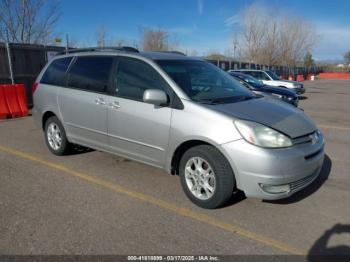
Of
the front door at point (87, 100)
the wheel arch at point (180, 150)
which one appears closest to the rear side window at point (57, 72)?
the front door at point (87, 100)

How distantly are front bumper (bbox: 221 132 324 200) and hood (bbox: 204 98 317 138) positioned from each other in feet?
0.81

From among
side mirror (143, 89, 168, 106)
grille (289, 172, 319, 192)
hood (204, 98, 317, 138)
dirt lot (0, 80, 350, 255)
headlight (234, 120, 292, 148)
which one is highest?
side mirror (143, 89, 168, 106)

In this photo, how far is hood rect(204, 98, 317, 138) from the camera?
3.34 metres

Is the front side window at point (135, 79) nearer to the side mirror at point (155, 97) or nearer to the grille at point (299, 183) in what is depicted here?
the side mirror at point (155, 97)

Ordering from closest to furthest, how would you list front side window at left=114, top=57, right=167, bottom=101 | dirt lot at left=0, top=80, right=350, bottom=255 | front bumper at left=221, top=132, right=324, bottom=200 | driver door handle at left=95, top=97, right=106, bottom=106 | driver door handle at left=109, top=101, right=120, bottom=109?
1. dirt lot at left=0, top=80, right=350, bottom=255
2. front bumper at left=221, top=132, right=324, bottom=200
3. front side window at left=114, top=57, right=167, bottom=101
4. driver door handle at left=109, top=101, right=120, bottom=109
5. driver door handle at left=95, top=97, right=106, bottom=106

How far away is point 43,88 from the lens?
5508 mm

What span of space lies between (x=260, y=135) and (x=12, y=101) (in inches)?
A: 343

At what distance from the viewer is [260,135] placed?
319 centimetres

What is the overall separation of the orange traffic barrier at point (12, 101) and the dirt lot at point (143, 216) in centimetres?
508

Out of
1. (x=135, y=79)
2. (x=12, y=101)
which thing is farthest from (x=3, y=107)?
(x=135, y=79)

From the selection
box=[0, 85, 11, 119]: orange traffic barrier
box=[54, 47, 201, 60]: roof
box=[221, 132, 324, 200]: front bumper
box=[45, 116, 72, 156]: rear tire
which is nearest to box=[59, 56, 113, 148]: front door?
box=[54, 47, 201, 60]: roof

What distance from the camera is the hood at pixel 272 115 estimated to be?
3.34m

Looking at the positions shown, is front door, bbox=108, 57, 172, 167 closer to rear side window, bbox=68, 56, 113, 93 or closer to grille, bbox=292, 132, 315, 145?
rear side window, bbox=68, 56, 113, 93

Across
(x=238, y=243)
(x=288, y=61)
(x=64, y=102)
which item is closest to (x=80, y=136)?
(x=64, y=102)
